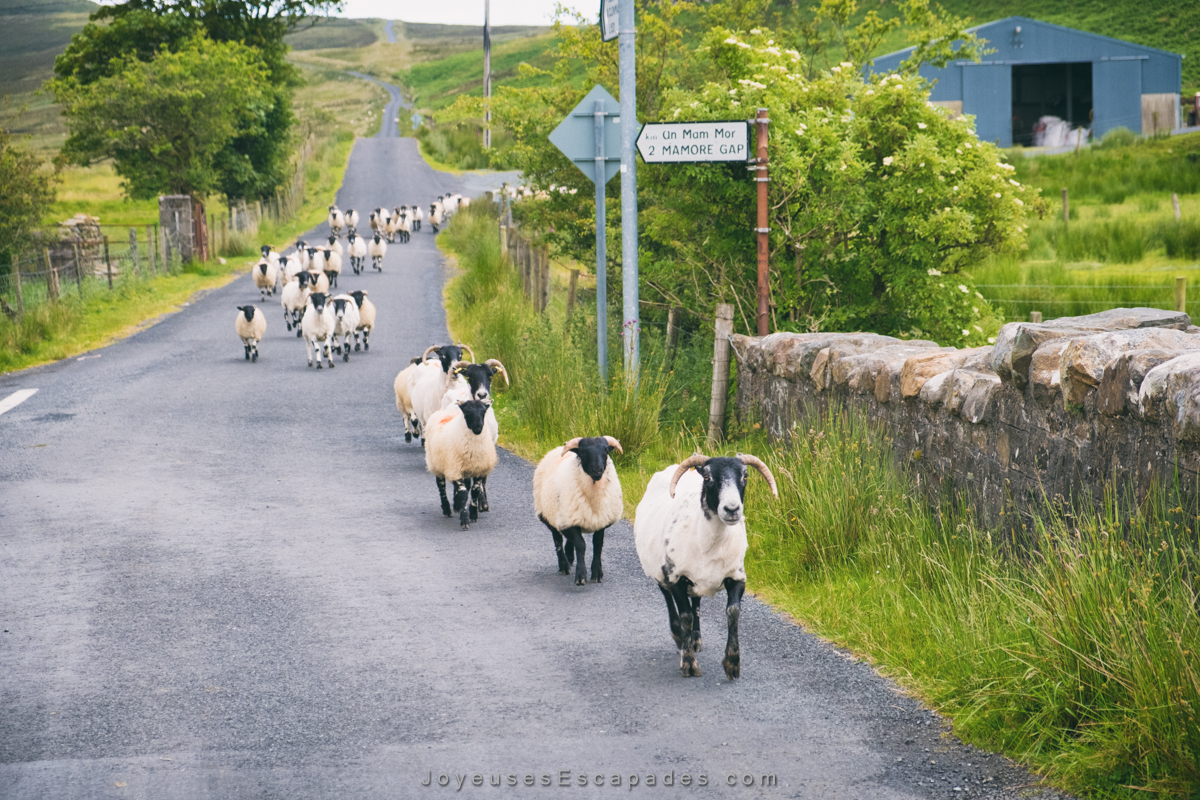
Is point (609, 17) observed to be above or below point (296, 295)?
above

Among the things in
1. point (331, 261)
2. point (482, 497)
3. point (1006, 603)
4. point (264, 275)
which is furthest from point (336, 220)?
point (1006, 603)

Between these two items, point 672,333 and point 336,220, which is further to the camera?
point 336,220

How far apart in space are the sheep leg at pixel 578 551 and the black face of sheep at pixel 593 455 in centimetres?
39

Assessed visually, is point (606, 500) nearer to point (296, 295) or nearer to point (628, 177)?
point (628, 177)

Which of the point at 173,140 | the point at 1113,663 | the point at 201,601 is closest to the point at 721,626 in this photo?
the point at 1113,663

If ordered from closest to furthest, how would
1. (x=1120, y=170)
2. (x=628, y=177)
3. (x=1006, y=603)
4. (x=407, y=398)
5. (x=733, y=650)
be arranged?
(x=1006, y=603), (x=733, y=650), (x=628, y=177), (x=407, y=398), (x=1120, y=170)

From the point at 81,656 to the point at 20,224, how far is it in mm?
19619

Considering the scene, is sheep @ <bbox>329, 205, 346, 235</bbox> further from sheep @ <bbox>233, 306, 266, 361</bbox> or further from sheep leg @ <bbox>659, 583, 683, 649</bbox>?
sheep leg @ <bbox>659, 583, 683, 649</bbox>

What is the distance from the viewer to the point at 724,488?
5586 mm

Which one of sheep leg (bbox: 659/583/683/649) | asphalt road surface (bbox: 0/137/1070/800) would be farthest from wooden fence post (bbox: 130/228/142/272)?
sheep leg (bbox: 659/583/683/649)

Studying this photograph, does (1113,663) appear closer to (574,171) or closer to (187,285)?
(574,171)

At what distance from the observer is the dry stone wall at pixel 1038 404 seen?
5.16 m

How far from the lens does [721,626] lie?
22.0 feet

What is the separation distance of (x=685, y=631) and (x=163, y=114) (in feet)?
120
